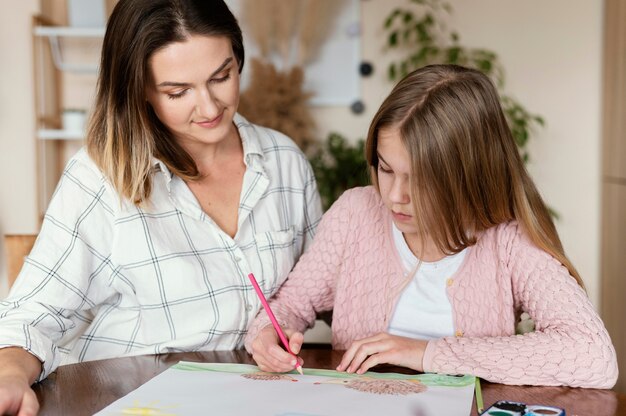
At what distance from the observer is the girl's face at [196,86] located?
1431 millimetres

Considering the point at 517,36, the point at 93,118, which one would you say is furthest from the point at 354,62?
the point at 93,118

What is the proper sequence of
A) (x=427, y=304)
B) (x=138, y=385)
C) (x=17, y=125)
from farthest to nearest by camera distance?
(x=17, y=125), (x=427, y=304), (x=138, y=385)

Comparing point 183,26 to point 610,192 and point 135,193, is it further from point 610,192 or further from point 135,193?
point 610,192

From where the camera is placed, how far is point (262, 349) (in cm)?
125

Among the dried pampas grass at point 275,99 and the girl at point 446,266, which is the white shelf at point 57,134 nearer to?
the dried pampas grass at point 275,99

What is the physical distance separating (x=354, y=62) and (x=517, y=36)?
781 mm

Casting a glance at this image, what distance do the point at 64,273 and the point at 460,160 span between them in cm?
72

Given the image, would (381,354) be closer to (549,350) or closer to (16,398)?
(549,350)

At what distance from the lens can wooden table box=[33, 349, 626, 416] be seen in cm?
106

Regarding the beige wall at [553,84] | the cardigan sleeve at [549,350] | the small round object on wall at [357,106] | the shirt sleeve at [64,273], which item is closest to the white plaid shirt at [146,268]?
the shirt sleeve at [64,273]

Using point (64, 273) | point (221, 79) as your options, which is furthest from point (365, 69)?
point (64, 273)

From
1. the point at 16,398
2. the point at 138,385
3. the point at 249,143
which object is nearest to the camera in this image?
the point at 16,398

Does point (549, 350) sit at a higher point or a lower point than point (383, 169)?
lower

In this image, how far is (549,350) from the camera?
3.91 feet
